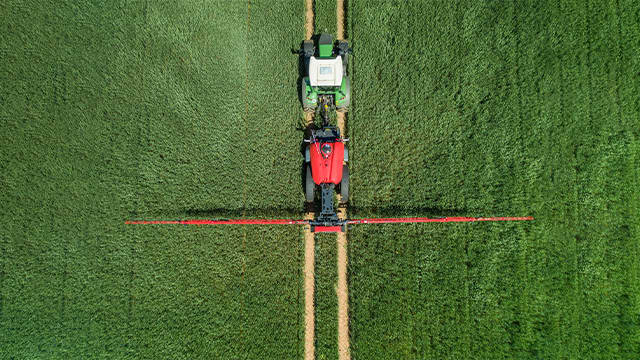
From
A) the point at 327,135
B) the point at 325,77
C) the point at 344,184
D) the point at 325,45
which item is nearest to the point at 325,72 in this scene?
the point at 325,77

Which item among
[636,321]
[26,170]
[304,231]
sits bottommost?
[636,321]

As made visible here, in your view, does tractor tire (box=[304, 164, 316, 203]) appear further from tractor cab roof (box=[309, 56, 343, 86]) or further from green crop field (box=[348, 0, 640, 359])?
tractor cab roof (box=[309, 56, 343, 86])

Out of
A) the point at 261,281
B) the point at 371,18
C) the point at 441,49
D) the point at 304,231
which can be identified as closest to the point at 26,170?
the point at 261,281

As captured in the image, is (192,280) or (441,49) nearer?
(192,280)

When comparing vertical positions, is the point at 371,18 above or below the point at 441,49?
above

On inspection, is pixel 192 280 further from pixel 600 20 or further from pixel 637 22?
pixel 637 22
